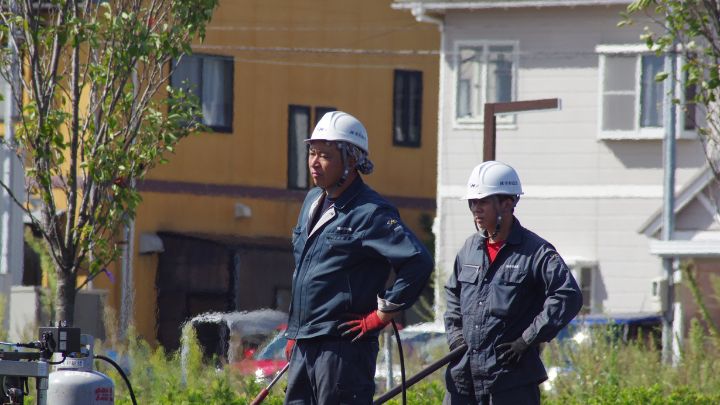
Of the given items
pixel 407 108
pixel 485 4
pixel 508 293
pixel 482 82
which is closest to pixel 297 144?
pixel 407 108

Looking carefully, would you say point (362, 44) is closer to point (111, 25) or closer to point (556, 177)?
point (556, 177)

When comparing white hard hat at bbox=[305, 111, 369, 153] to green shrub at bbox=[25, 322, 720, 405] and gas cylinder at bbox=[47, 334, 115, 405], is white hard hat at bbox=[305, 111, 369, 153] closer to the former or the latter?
gas cylinder at bbox=[47, 334, 115, 405]

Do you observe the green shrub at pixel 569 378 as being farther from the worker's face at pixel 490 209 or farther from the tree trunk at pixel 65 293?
the worker's face at pixel 490 209

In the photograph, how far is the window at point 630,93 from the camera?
26.9 meters

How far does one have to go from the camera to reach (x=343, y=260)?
7.42 m

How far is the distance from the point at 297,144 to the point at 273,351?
1762 cm

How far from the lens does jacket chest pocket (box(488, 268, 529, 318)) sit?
800 cm

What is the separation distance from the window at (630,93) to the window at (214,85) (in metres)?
7.11

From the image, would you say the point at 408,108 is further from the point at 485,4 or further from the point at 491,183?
the point at 491,183

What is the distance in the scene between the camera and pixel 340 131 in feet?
24.6

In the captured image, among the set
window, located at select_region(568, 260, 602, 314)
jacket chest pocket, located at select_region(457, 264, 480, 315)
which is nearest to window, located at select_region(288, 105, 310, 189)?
window, located at select_region(568, 260, 602, 314)

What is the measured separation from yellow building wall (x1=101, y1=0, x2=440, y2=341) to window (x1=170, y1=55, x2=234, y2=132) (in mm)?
157

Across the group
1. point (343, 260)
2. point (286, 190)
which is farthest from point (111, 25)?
point (286, 190)

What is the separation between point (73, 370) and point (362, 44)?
2283 cm
